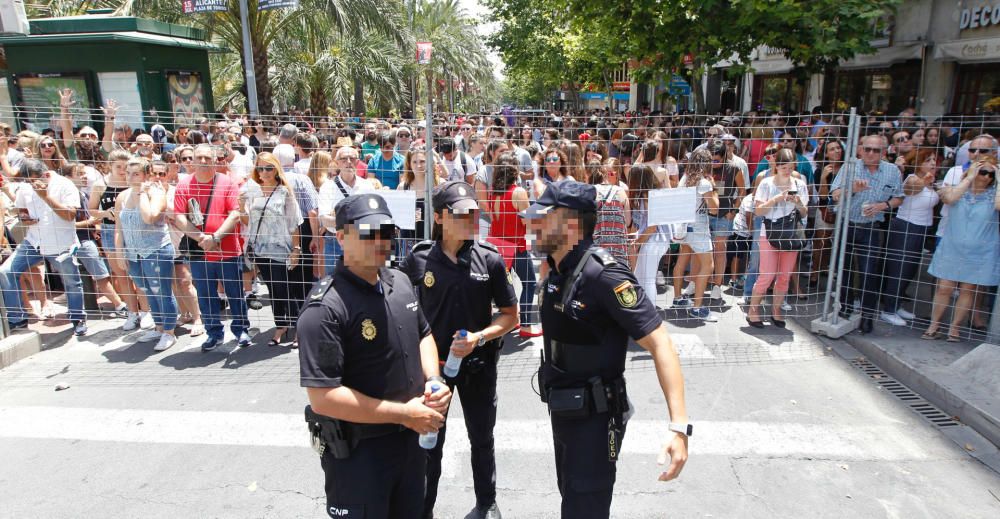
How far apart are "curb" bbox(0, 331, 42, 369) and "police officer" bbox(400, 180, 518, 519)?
4.93 m

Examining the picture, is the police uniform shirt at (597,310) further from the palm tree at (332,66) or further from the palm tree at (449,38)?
the palm tree at (449,38)

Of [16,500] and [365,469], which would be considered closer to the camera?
[365,469]

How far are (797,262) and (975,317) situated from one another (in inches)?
70.9

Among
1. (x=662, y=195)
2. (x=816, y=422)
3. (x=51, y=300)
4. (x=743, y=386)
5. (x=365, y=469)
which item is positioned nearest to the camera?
(x=365, y=469)

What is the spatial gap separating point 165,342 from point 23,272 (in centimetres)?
180

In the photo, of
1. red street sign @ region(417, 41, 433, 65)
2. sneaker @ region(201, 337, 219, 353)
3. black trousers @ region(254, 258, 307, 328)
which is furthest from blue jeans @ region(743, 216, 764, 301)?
red street sign @ region(417, 41, 433, 65)

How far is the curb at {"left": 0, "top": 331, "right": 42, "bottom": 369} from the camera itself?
5.92 metres

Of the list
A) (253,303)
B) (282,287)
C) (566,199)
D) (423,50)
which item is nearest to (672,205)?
(566,199)

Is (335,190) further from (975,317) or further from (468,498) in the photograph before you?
(975,317)

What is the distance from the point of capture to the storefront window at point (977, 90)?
12.0m

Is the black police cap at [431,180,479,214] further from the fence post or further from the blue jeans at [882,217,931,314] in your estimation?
the blue jeans at [882,217,931,314]

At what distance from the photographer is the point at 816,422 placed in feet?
15.5

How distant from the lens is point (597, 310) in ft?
8.72

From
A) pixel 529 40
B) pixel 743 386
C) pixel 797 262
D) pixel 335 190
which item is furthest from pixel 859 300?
pixel 529 40
